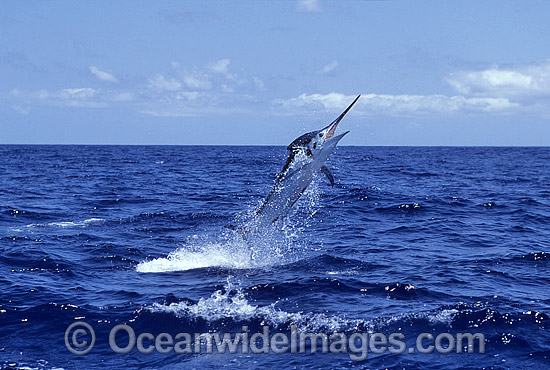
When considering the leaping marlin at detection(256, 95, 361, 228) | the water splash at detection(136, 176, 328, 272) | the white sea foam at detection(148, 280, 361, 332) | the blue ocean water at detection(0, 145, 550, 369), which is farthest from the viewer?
the water splash at detection(136, 176, 328, 272)

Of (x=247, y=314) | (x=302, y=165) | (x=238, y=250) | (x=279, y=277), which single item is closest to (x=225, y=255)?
(x=238, y=250)

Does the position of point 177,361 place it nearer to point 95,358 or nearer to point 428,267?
point 95,358

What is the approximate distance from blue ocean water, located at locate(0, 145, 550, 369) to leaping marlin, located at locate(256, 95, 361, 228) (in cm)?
216

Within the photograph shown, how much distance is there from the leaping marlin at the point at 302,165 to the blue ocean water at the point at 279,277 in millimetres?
2159

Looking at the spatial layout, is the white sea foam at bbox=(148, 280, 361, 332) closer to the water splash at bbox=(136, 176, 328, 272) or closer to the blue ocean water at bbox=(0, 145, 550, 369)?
the blue ocean water at bbox=(0, 145, 550, 369)

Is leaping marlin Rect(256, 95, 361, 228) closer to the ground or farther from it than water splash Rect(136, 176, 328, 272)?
farther from it

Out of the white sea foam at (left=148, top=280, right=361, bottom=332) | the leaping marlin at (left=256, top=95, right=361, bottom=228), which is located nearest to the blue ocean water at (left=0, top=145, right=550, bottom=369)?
the white sea foam at (left=148, top=280, right=361, bottom=332)

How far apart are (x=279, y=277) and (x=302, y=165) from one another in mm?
3721

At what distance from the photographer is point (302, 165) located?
1280cm

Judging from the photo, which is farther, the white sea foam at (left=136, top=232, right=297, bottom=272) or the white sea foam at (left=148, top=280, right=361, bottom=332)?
the white sea foam at (left=136, top=232, right=297, bottom=272)

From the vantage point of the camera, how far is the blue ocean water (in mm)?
10641

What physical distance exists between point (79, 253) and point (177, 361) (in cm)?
913

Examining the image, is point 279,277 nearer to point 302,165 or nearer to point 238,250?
point 238,250

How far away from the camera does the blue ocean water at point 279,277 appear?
1064 centimetres
